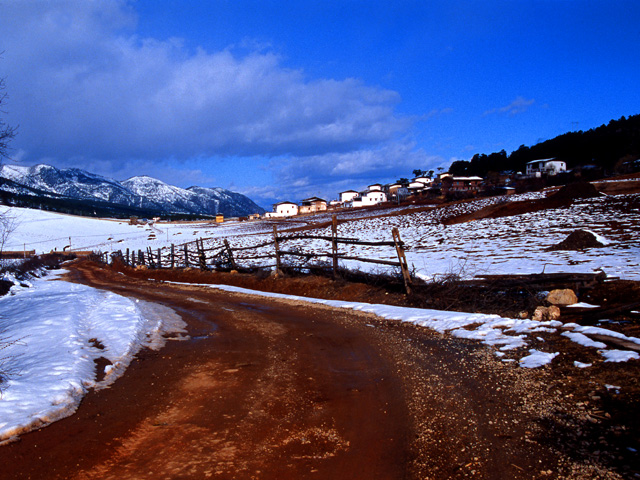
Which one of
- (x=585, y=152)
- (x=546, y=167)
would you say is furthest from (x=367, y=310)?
(x=585, y=152)

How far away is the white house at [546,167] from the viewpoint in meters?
78.9

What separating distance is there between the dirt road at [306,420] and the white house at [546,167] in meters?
81.4

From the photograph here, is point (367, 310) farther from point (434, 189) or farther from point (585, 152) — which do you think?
A: point (585, 152)

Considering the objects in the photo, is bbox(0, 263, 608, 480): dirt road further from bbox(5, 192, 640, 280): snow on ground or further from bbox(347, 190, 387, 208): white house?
bbox(347, 190, 387, 208): white house

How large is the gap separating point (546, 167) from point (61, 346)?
91.9 m

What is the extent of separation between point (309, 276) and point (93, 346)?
8892 mm

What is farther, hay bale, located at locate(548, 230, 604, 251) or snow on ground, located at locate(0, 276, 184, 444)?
hay bale, located at locate(548, 230, 604, 251)

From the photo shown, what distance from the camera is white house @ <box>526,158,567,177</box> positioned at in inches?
3108

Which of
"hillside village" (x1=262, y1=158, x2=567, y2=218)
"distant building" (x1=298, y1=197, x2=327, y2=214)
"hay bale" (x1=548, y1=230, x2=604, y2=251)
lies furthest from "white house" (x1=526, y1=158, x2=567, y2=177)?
"hay bale" (x1=548, y1=230, x2=604, y2=251)

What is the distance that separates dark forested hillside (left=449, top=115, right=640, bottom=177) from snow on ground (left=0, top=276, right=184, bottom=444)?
2411 inches

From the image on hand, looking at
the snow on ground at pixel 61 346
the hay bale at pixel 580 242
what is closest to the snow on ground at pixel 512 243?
the hay bale at pixel 580 242

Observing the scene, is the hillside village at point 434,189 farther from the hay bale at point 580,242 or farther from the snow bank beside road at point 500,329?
the snow bank beside road at point 500,329

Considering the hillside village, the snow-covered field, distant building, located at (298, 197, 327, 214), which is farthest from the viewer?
distant building, located at (298, 197, 327, 214)

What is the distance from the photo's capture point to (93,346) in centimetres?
714
